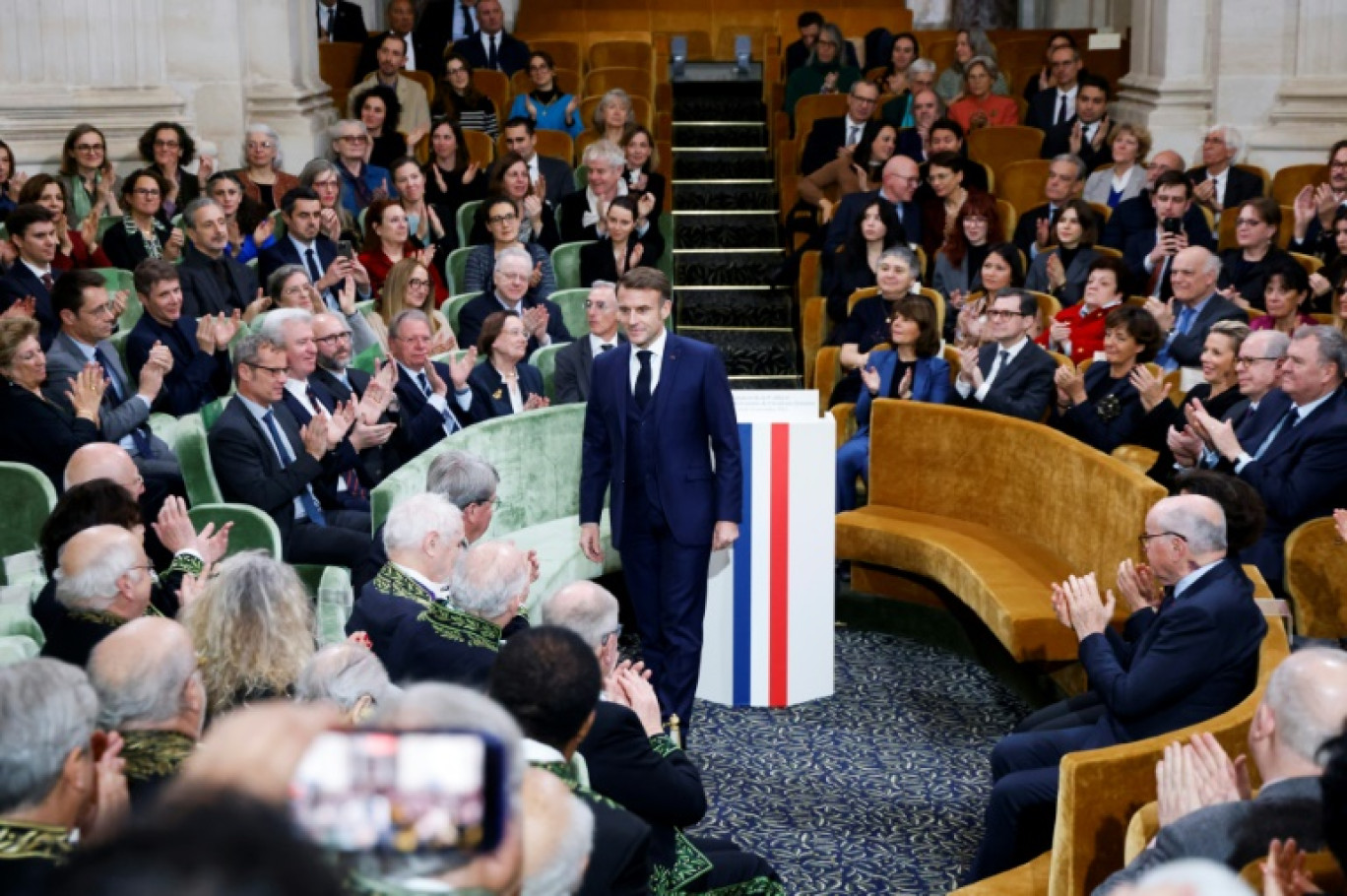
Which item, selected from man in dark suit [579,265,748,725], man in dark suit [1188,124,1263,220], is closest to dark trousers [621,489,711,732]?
man in dark suit [579,265,748,725]

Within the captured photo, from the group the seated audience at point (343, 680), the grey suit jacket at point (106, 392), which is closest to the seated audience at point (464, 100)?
the grey suit jacket at point (106, 392)

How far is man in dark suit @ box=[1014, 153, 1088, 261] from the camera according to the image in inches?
344

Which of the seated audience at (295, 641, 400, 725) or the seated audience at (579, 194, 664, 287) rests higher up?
the seated audience at (579, 194, 664, 287)

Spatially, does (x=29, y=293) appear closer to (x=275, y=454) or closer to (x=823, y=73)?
(x=275, y=454)

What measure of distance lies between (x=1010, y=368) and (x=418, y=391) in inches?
84.6

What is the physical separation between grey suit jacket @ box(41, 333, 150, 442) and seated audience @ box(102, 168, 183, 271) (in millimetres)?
1813

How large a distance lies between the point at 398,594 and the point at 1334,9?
296 inches

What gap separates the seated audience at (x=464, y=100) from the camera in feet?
34.3

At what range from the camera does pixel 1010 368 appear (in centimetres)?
662

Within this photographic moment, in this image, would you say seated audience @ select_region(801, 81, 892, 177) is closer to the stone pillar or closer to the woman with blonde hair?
the stone pillar

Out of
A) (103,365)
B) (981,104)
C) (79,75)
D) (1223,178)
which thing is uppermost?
(79,75)

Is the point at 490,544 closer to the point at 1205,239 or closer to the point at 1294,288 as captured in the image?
the point at 1294,288

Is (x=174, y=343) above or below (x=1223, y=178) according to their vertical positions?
below

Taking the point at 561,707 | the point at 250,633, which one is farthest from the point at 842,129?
the point at 561,707
